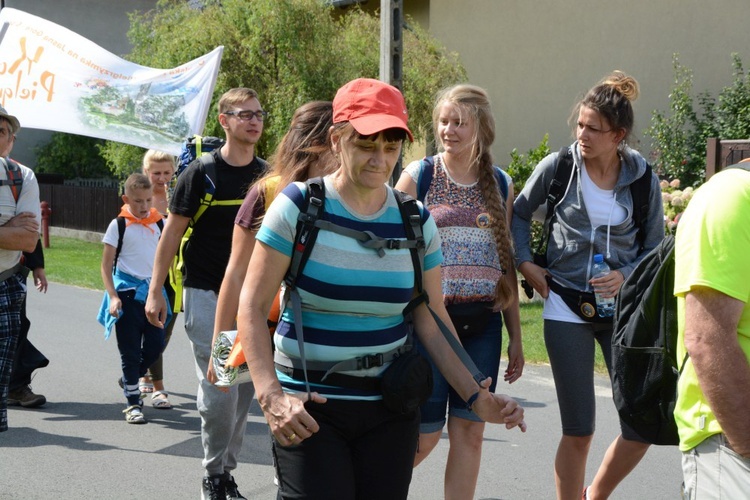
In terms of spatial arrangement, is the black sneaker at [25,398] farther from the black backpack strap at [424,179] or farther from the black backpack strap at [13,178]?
the black backpack strap at [424,179]

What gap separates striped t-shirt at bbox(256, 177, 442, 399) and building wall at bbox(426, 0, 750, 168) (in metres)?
14.6

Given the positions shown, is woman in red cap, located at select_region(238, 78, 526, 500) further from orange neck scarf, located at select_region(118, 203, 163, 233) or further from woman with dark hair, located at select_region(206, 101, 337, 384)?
orange neck scarf, located at select_region(118, 203, 163, 233)

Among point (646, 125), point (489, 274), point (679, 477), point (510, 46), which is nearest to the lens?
point (489, 274)

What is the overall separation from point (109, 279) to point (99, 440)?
1.20 metres

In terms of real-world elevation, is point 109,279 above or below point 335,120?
below

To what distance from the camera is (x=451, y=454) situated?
4.15 meters

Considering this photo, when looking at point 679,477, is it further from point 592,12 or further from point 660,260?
point 592,12

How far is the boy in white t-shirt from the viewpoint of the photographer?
22.0 ft

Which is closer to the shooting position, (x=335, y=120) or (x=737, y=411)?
(x=737, y=411)

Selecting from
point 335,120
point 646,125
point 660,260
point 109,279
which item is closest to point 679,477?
point 660,260

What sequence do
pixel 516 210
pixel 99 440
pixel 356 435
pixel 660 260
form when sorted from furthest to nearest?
1. pixel 99 440
2. pixel 516 210
3. pixel 356 435
4. pixel 660 260

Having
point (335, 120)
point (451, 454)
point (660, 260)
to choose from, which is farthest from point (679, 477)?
point (335, 120)

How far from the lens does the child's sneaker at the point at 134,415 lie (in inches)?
260

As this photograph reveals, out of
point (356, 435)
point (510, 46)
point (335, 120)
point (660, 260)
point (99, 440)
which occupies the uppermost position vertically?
point (510, 46)
